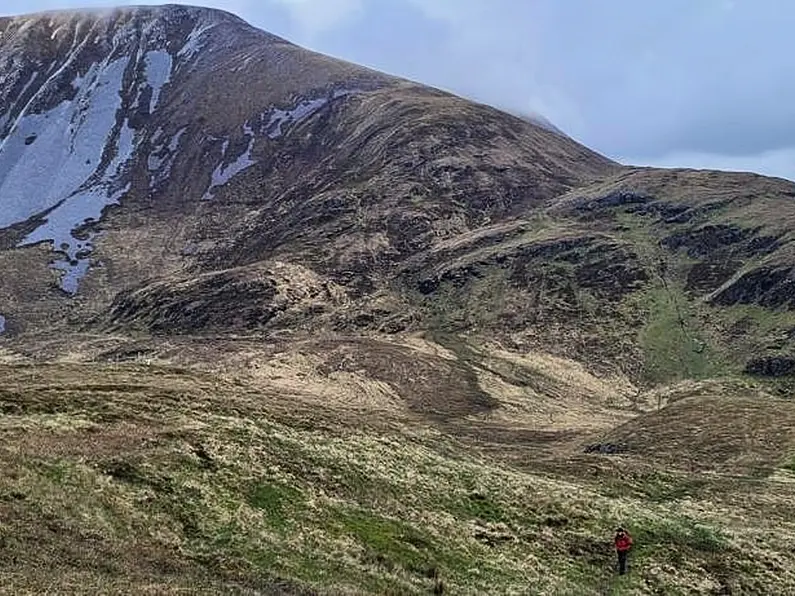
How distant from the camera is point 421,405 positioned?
10906cm

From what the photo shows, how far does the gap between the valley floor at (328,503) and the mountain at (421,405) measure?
17 cm

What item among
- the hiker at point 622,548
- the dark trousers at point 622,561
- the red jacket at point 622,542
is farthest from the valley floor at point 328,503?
the red jacket at point 622,542

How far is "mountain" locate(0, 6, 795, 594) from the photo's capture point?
3625 cm

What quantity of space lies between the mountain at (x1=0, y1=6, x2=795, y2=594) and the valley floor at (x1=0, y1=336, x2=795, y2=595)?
172 mm

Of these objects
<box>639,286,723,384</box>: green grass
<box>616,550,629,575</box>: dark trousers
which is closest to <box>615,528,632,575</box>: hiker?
<box>616,550,629,575</box>: dark trousers

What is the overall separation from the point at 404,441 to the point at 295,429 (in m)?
7.16

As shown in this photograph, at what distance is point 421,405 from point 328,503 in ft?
222

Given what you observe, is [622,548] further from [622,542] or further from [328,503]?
[328,503]

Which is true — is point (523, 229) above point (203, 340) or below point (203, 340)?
above

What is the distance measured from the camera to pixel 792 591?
42000 millimetres

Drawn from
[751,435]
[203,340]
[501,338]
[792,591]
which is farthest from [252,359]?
[792,591]

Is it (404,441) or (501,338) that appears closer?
(404,441)

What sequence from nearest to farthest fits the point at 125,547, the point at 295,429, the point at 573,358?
the point at 125,547
the point at 295,429
the point at 573,358

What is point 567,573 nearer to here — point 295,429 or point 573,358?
point 295,429
